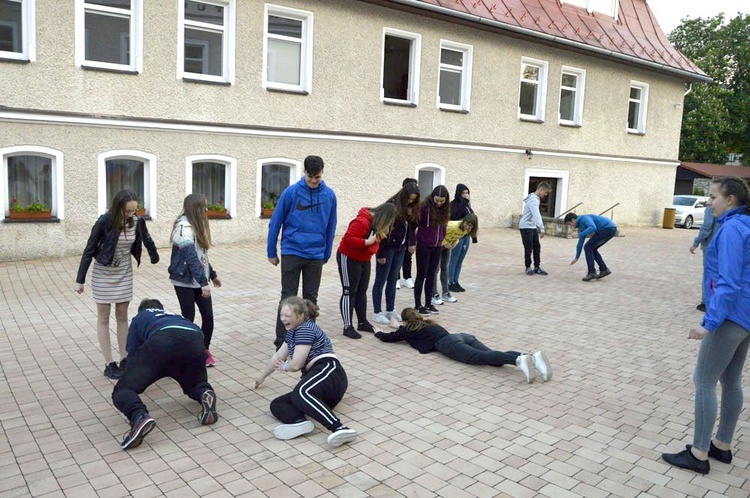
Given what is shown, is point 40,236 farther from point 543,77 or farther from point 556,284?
point 543,77

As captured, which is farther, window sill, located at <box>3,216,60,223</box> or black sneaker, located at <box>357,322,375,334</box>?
window sill, located at <box>3,216,60,223</box>

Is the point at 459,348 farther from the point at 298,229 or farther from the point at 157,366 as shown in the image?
the point at 157,366

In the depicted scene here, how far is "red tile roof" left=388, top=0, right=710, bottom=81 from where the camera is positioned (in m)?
18.0

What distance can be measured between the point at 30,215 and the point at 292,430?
941 centimetres

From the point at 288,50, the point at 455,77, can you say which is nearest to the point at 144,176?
the point at 288,50

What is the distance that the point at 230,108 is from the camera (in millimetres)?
14023

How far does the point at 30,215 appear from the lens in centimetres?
1175

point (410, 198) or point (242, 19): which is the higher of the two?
point (242, 19)

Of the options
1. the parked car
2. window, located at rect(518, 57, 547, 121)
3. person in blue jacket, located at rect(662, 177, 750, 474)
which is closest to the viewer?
person in blue jacket, located at rect(662, 177, 750, 474)

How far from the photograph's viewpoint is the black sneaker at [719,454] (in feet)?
14.5

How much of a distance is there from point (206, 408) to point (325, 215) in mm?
2571

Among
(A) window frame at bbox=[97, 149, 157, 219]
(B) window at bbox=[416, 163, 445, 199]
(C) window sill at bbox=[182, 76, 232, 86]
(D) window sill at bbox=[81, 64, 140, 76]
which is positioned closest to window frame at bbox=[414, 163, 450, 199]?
(B) window at bbox=[416, 163, 445, 199]

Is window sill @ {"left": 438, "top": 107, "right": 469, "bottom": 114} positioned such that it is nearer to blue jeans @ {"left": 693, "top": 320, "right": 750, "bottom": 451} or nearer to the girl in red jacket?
the girl in red jacket

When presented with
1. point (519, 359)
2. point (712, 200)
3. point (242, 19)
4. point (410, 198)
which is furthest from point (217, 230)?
point (712, 200)
